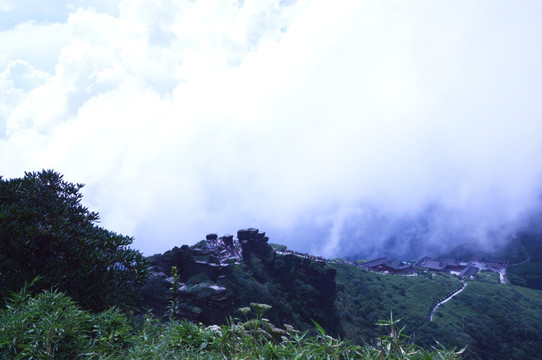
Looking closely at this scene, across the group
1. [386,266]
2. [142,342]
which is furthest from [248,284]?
[386,266]

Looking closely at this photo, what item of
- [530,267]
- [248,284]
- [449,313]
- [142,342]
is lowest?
[142,342]

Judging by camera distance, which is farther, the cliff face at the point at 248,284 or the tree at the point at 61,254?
the cliff face at the point at 248,284

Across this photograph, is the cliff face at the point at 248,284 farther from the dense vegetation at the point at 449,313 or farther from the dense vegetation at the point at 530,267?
the dense vegetation at the point at 530,267

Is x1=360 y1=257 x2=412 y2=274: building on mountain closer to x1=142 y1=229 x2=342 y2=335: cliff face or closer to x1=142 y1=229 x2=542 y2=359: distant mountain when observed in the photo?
x1=142 y1=229 x2=542 y2=359: distant mountain

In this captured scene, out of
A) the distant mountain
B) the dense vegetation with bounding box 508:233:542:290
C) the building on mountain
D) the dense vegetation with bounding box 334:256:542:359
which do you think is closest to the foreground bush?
the distant mountain

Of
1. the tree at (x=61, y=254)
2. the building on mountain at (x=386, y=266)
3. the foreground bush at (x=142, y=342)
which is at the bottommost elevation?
the foreground bush at (x=142, y=342)

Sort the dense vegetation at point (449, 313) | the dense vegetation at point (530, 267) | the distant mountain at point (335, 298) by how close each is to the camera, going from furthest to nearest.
Answer: 1. the dense vegetation at point (530, 267)
2. the dense vegetation at point (449, 313)
3. the distant mountain at point (335, 298)

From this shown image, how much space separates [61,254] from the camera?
8031mm

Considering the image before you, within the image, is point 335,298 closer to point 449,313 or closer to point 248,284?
point 248,284

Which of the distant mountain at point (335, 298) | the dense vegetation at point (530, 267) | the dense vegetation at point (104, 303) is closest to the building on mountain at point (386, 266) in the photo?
the distant mountain at point (335, 298)

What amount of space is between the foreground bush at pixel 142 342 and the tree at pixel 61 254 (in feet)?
10.8

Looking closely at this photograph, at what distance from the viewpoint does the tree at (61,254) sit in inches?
290

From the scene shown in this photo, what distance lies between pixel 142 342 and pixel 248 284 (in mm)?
25326

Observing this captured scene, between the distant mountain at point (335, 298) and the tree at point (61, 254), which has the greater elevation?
the distant mountain at point (335, 298)
